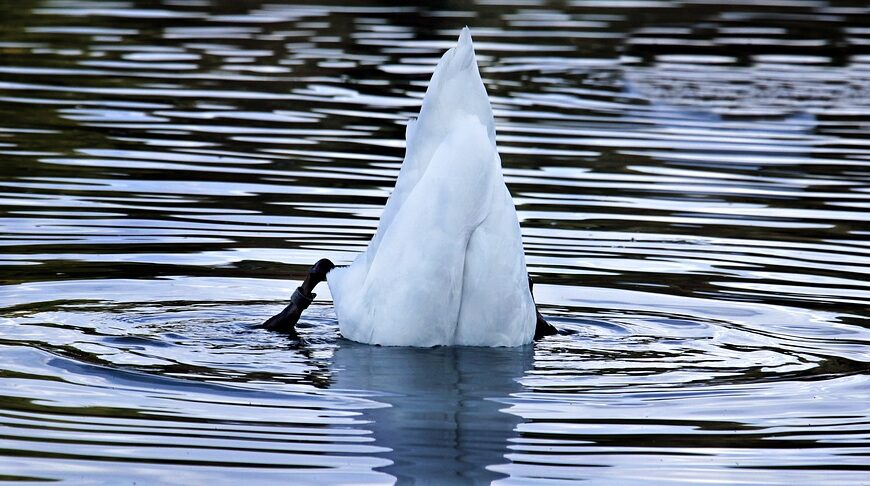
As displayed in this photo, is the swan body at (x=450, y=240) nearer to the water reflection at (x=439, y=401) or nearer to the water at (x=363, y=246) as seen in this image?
the water reflection at (x=439, y=401)

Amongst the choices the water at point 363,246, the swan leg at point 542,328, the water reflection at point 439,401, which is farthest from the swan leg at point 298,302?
the swan leg at point 542,328

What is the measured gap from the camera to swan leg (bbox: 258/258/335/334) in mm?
7934

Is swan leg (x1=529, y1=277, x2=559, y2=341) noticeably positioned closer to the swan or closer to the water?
the water

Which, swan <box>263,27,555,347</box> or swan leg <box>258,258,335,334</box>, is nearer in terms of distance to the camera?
swan <box>263,27,555,347</box>

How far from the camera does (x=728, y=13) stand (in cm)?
2702

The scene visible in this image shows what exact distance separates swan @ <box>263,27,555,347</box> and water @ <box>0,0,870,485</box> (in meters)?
0.19

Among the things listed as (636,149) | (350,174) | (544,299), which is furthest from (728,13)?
(544,299)

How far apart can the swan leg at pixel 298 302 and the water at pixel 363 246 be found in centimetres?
15

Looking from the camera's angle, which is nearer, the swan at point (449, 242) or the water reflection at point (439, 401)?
the water reflection at point (439, 401)

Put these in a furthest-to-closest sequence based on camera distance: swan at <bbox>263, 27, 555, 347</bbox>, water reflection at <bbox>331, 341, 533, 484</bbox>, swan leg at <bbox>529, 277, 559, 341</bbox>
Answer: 1. swan leg at <bbox>529, 277, 559, 341</bbox>
2. swan at <bbox>263, 27, 555, 347</bbox>
3. water reflection at <bbox>331, 341, 533, 484</bbox>

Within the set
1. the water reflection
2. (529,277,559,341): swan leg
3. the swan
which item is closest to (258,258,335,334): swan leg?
the water reflection

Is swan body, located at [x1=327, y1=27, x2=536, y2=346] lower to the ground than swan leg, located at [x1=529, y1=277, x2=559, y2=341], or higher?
higher

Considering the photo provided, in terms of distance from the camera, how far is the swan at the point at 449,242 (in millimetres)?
6918

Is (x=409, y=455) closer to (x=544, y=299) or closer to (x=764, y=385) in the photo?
(x=764, y=385)
